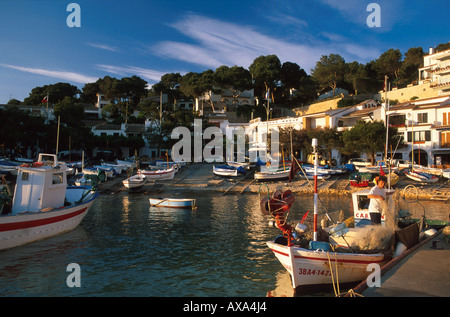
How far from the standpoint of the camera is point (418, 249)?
12672 millimetres

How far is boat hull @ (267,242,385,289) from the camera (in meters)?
10.7

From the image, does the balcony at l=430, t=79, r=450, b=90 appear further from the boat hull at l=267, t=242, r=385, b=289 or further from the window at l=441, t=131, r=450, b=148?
the boat hull at l=267, t=242, r=385, b=289

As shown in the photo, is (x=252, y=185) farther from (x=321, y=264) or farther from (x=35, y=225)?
(x=321, y=264)

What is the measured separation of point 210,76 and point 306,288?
253 feet

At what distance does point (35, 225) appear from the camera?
18.0m

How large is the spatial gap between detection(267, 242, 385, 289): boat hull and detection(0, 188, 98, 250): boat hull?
43.4 feet

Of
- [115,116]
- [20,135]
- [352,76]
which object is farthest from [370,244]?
[115,116]

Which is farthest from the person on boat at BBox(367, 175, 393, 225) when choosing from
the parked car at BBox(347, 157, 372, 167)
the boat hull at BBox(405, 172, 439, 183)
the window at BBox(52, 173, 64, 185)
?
the parked car at BBox(347, 157, 372, 167)

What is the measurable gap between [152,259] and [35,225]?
728 cm

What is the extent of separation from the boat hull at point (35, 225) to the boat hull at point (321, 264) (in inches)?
521

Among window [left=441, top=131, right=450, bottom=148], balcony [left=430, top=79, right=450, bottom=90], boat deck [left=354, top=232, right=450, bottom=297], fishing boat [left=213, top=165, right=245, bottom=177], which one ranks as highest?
balcony [left=430, top=79, right=450, bottom=90]

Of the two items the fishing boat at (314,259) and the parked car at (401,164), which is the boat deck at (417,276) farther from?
the parked car at (401,164)

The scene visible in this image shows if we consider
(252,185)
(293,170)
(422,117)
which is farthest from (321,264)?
(422,117)

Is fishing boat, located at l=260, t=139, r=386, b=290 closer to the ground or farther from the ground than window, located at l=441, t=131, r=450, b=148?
closer to the ground
